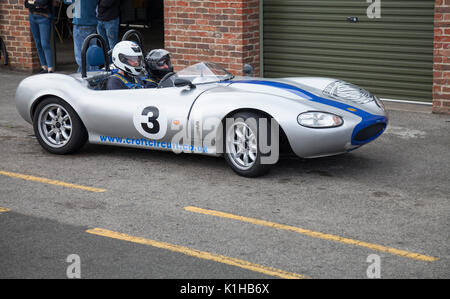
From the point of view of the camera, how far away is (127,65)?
340 inches

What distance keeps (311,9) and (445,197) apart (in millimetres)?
5977

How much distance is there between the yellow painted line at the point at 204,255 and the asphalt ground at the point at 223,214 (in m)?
0.01

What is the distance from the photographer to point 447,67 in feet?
35.1

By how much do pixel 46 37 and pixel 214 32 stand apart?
3.42m

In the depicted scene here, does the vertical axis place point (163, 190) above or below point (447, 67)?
below

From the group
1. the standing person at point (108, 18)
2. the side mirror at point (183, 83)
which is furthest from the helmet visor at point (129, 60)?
the standing person at point (108, 18)

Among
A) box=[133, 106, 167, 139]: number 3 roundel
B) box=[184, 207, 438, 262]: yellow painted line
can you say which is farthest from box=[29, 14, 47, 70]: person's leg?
box=[184, 207, 438, 262]: yellow painted line

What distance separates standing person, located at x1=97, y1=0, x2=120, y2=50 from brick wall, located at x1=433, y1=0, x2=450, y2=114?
5.42 m

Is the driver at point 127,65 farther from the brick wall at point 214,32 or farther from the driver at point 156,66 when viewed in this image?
the brick wall at point 214,32

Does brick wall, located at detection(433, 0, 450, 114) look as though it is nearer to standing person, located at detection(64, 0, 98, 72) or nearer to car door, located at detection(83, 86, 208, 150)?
car door, located at detection(83, 86, 208, 150)

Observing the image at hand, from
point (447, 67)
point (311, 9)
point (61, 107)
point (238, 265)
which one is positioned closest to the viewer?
point (238, 265)
